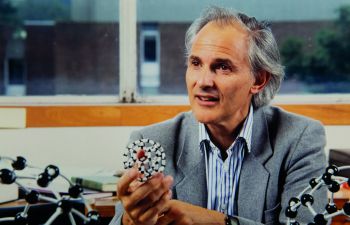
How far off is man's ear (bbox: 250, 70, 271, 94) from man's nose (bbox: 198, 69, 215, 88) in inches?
7.3

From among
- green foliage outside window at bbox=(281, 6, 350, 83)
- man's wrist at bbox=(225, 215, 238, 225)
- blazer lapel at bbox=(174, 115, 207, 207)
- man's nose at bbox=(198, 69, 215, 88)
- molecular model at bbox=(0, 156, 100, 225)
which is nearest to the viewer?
molecular model at bbox=(0, 156, 100, 225)

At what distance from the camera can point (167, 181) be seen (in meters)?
0.82

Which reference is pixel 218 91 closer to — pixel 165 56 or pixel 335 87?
pixel 165 56

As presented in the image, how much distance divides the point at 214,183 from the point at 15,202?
68 cm

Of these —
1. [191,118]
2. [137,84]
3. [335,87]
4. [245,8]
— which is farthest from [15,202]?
[335,87]

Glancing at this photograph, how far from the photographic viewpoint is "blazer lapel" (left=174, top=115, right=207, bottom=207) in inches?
57.4

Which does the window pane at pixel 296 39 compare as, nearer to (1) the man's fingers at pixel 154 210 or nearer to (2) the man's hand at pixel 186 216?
(2) the man's hand at pixel 186 216

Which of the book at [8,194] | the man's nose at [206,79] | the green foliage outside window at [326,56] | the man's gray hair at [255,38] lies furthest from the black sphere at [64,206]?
the green foliage outside window at [326,56]

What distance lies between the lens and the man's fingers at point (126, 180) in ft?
2.55

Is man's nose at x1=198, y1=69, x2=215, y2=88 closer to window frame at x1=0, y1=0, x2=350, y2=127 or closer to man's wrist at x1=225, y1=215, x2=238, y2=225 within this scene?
man's wrist at x1=225, y1=215, x2=238, y2=225

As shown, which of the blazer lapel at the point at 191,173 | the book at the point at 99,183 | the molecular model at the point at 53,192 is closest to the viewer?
the molecular model at the point at 53,192

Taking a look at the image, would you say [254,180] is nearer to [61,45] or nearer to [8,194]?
[8,194]

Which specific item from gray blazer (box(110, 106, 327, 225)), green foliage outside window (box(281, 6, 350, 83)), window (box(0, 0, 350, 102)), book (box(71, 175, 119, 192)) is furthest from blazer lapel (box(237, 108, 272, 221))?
green foliage outside window (box(281, 6, 350, 83))

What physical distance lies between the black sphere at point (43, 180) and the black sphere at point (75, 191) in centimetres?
3
